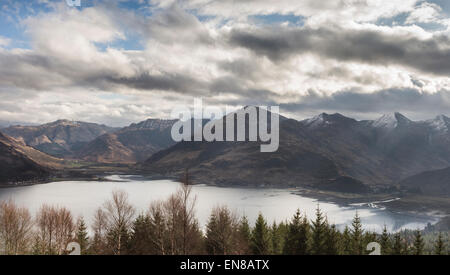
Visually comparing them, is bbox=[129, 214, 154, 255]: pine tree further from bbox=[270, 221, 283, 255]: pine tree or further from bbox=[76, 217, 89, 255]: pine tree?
bbox=[270, 221, 283, 255]: pine tree

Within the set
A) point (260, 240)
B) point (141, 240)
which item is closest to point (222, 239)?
point (260, 240)

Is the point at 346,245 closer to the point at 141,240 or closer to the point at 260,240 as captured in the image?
the point at 260,240

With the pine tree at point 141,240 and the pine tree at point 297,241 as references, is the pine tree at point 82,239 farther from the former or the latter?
the pine tree at point 297,241

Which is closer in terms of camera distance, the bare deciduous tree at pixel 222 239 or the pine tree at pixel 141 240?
the bare deciduous tree at pixel 222 239

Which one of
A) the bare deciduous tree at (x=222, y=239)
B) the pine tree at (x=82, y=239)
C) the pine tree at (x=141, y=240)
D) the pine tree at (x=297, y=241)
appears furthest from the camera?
the pine tree at (x=82, y=239)

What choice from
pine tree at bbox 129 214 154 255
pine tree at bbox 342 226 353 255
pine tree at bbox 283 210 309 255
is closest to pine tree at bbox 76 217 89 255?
pine tree at bbox 129 214 154 255

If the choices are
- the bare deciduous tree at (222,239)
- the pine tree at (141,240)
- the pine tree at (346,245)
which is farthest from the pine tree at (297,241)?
Answer: the pine tree at (141,240)

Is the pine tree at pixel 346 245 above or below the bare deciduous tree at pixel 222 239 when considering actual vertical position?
below
